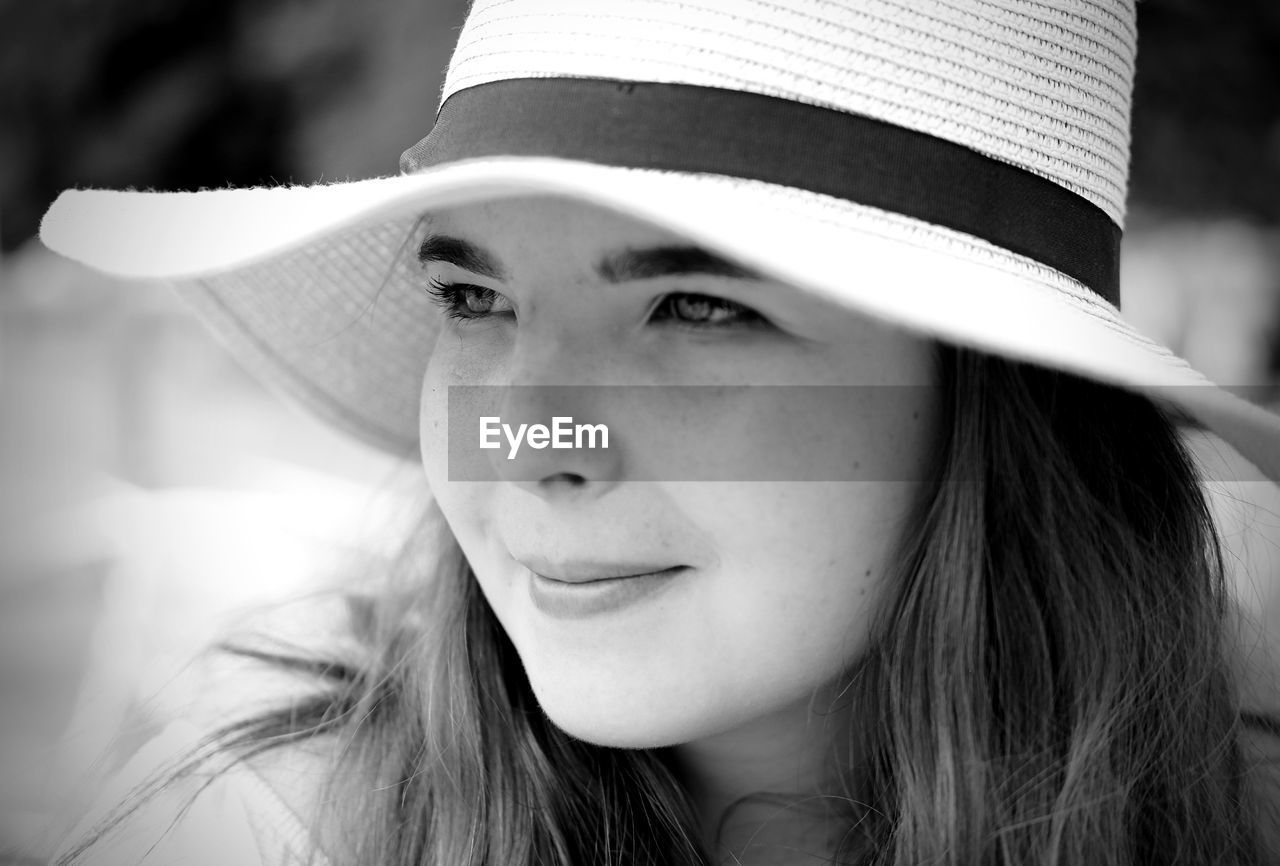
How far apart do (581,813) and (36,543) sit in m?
1.57

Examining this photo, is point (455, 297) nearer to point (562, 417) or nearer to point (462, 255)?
point (462, 255)

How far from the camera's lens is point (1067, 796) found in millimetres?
1005

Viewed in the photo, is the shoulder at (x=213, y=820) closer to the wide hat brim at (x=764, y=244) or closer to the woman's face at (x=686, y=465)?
the woman's face at (x=686, y=465)

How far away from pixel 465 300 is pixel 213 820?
69cm

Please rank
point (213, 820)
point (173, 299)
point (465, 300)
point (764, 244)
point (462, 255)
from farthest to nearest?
point (173, 299) < point (213, 820) < point (465, 300) < point (462, 255) < point (764, 244)

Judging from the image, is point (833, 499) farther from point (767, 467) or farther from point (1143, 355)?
point (1143, 355)

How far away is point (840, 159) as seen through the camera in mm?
865

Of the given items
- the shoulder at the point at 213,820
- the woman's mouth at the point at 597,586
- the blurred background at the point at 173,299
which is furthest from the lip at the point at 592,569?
the blurred background at the point at 173,299

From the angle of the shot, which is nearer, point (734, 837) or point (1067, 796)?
point (1067, 796)

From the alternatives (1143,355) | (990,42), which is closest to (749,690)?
(1143,355)

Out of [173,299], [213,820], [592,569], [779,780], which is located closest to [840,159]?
[592,569]

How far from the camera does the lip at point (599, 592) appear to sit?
3.27 feet

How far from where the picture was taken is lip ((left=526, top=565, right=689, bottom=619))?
997 mm

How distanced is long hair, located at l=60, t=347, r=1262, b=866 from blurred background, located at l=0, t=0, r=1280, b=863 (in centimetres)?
119
